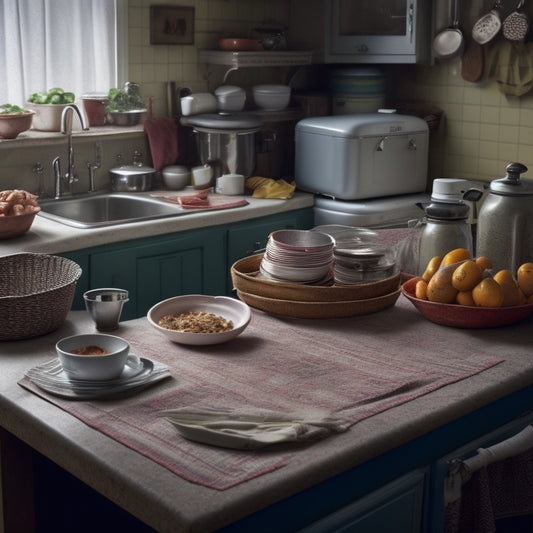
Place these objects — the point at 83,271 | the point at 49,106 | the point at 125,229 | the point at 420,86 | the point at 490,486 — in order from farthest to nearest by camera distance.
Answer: the point at 420,86 → the point at 49,106 → the point at 125,229 → the point at 83,271 → the point at 490,486

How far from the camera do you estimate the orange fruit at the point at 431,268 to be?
7.77ft

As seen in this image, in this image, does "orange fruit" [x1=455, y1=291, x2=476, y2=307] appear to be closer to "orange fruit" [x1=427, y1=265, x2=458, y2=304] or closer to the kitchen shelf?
"orange fruit" [x1=427, y1=265, x2=458, y2=304]

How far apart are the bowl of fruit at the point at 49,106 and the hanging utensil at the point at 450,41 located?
1.86 meters

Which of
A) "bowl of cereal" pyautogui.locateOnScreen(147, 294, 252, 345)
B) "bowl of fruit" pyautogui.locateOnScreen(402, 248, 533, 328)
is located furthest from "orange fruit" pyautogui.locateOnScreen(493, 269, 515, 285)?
"bowl of cereal" pyautogui.locateOnScreen(147, 294, 252, 345)

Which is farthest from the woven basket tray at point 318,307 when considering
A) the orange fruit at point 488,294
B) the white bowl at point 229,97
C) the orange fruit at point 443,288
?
the white bowl at point 229,97

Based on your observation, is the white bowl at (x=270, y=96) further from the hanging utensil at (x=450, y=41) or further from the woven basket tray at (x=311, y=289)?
the woven basket tray at (x=311, y=289)

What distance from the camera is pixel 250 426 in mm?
1646

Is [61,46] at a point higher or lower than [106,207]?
higher

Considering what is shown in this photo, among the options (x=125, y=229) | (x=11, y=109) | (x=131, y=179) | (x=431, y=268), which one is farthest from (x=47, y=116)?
(x=431, y=268)

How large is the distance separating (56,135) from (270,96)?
1184mm

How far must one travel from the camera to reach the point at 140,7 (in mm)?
4336

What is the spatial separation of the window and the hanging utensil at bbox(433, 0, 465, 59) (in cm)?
158

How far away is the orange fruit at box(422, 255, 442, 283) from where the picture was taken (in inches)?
93.3

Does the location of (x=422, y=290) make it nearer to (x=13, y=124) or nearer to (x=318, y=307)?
(x=318, y=307)
